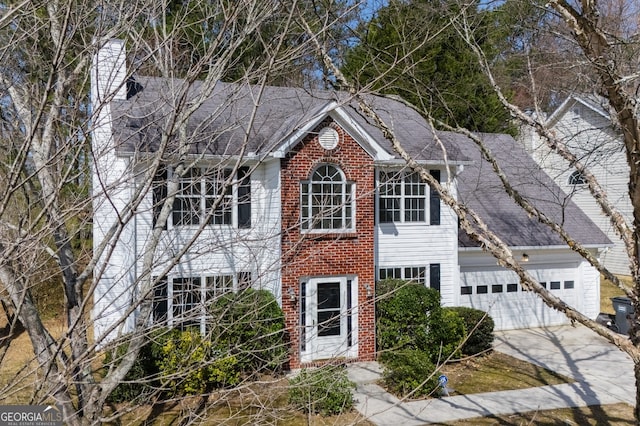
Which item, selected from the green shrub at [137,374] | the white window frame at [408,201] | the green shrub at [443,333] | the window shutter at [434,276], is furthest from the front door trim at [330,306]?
the green shrub at [137,374]

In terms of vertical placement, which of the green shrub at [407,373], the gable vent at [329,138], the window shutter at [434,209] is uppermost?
the gable vent at [329,138]

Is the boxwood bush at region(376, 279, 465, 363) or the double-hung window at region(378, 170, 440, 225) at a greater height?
the double-hung window at region(378, 170, 440, 225)

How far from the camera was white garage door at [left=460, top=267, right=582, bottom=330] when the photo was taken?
15.6m

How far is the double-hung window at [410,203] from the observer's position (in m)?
13.9

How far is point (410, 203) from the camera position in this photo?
46.6 feet

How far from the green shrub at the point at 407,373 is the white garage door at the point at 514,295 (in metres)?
5.35

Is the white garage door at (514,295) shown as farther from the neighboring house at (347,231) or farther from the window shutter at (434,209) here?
the window shutter at (434,209)

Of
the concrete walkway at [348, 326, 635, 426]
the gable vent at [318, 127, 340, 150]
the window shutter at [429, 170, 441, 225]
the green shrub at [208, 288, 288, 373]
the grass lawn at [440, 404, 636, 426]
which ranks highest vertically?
the gable vent at [318, 127, 340, 150]

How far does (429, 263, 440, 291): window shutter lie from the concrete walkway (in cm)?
218

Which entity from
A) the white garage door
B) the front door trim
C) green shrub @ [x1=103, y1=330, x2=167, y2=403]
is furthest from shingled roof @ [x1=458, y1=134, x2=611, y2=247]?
green shrub @ [x1=103, y1=330, x2=167, y2=403]

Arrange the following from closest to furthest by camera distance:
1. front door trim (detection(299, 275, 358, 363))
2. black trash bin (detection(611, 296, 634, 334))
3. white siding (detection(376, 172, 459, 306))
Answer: front door trim (detection(299, 275, 358, 363)) < white siding (detection(376, 172, 459, 306)) < black trash bin (detection(611, 296, 634, 334))

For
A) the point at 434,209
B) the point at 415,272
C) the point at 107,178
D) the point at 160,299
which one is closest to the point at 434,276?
the point at 415,272

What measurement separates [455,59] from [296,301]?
13.6m

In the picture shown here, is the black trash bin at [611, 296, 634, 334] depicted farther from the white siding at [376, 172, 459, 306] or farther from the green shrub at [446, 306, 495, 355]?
the white siding at [376, 172, 459, 306]
